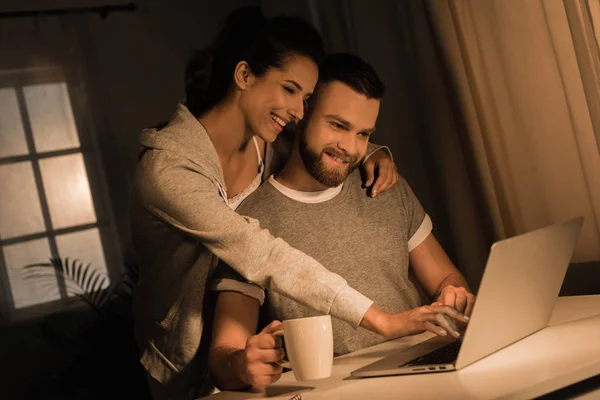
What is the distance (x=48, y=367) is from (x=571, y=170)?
8.73 ft

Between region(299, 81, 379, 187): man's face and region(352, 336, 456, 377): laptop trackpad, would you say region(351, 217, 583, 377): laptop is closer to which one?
region(352, 336, 456, 377): laptop trackpad

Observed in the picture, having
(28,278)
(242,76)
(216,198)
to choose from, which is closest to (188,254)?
(216,198)

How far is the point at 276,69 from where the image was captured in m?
1.88

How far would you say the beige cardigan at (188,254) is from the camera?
1483 mm

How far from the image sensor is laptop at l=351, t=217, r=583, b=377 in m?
1.23

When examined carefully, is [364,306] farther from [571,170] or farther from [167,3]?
[167,3]

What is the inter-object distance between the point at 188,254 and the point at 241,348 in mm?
233

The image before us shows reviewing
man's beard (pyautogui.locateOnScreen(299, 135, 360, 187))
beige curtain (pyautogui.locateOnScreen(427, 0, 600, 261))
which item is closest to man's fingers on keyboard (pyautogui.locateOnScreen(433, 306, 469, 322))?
man's beard (pyautogui.locateOnScreen(299, 135, 360, 187))

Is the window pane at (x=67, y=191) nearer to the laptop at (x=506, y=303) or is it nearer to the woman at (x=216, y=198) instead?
the woman at (x=216, y=198)

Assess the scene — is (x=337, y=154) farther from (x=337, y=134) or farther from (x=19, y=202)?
(x=19, y=202)

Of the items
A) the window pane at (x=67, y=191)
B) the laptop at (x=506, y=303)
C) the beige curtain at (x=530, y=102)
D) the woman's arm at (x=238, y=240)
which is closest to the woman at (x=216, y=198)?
the woman's arm at (x=238, y=240)

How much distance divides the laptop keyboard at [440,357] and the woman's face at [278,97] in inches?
25.2

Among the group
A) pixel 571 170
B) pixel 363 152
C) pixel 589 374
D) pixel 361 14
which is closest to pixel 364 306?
pixel 589 374

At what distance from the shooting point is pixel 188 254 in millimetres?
1731
